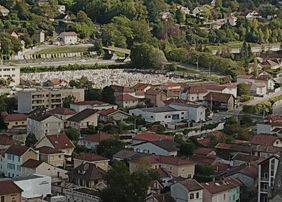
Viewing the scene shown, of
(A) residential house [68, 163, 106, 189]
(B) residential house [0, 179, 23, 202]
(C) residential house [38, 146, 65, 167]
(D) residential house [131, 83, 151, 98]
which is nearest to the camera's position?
(B) residential house [0, 179, 23, 202]

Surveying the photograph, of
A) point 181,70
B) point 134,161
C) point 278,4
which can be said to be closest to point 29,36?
point 181,70

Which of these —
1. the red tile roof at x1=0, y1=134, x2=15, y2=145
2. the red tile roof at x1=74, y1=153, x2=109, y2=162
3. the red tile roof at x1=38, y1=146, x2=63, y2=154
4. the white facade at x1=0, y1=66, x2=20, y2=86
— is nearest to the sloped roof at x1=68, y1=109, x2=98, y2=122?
the red tile roof at x1=0, y1=134, x2=15, y2=145

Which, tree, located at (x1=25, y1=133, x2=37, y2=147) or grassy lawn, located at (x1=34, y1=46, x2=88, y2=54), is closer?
tree, located at (x1=25, y1=133, x2=37, y2=147)

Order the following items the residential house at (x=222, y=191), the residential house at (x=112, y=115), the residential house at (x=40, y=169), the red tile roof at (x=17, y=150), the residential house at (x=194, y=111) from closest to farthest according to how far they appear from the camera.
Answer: the residential house at (x=222, y=191)
the residential house at (x=40, y=169)
the red tile roof at (x=17, y=150)
the residential house at (x=112, y=115)
the residential house at (x=194, y=111)

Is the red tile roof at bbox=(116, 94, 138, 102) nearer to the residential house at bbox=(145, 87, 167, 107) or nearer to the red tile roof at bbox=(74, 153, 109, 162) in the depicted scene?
the residential house at bbox=(145, 87, 167, 107)

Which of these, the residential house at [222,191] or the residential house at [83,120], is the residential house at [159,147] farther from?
the residential house at [83,120]

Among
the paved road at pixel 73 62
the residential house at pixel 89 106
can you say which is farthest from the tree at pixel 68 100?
the paved road at pixel 73 62

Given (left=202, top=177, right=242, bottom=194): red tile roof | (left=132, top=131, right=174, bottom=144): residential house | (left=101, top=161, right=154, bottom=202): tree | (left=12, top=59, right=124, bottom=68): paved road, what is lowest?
(left=12, top=59, right=124, bottom=68): paved road

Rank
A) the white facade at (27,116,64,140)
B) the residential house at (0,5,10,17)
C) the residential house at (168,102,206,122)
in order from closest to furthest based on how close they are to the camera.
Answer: the white facade at (27,116,64,140) → the residential house at (168,102,206,122) → the residential house at (0,5,10,17)
